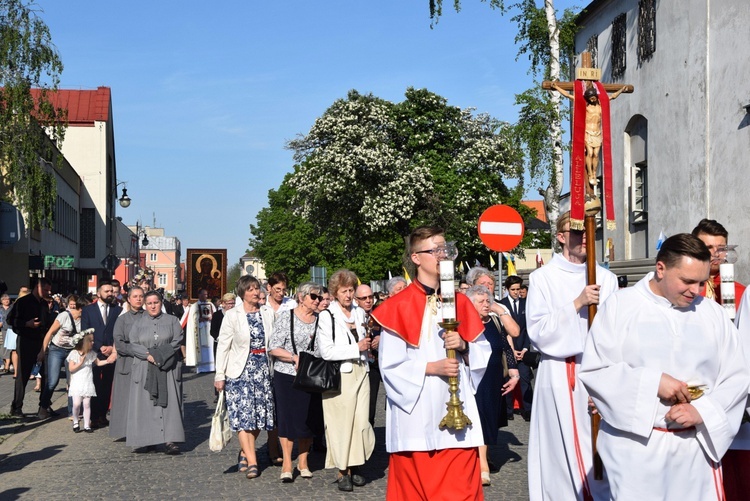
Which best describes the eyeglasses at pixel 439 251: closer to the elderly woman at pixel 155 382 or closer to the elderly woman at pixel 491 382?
the elderly woman at pixel 491 382

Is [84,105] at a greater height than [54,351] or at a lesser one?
greater

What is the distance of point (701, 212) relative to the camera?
21.5 m

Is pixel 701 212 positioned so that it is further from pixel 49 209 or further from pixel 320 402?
pixel 49 209

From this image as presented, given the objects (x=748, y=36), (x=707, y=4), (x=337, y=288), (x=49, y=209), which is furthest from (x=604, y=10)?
(x=337, y=288)

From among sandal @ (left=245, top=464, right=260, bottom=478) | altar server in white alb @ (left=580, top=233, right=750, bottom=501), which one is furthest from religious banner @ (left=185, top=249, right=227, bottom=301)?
altar server in white alb @ (left=580, top=233, right=750, bottom=501)

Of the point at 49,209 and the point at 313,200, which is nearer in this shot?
the point at 49,209

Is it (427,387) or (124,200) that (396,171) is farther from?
(427,387)

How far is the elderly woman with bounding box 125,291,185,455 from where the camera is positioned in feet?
37.7

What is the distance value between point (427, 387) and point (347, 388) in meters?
3.84

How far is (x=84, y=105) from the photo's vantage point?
72.5 m

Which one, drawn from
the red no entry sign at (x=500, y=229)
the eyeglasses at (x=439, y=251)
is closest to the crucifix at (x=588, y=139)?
the eyeglasses at (x=439, y=251)

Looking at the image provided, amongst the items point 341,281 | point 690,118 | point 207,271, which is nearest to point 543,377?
point 341,281

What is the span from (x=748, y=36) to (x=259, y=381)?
523 inches

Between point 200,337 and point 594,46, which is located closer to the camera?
point 200,337
